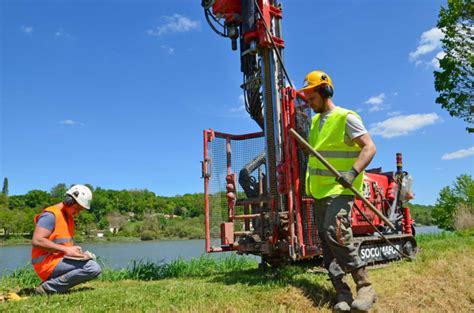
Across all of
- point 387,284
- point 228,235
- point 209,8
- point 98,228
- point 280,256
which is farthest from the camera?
point 98,228

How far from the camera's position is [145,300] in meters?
4.52

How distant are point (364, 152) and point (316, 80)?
38.8 inches

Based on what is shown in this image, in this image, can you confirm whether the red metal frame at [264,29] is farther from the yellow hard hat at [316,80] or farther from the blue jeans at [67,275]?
the blue jeans at [67,275]

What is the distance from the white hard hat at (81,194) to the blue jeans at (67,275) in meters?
0.76

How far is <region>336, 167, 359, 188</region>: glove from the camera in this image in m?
3.90

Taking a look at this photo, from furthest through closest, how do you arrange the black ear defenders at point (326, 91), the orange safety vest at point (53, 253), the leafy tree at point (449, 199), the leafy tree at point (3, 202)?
the leafy tree at point (3, 202) < the leafy tree at point (449, 199) < the orange safety vest at point (53, 253) < the black ear defenders at point (326, 91)

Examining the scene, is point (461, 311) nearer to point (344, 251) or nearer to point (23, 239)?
point (344, 251)

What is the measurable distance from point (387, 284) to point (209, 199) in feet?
10.7

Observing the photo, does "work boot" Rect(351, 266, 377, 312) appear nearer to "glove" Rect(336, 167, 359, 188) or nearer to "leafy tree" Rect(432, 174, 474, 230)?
"glove" Rect(336, 167, 359, 188)

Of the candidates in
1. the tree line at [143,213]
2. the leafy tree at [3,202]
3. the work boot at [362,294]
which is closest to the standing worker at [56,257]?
the work boot at [362,294]

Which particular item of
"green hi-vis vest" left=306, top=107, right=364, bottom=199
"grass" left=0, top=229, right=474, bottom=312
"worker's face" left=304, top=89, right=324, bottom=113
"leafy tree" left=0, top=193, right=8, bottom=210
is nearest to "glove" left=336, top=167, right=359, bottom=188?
"green hi-vis vest" left=306, top=107, right=364, bottom=199

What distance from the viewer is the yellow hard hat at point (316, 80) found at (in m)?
4.50

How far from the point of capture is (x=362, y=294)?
13.1ft

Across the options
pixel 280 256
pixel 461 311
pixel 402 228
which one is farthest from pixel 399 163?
pixel 461 311
